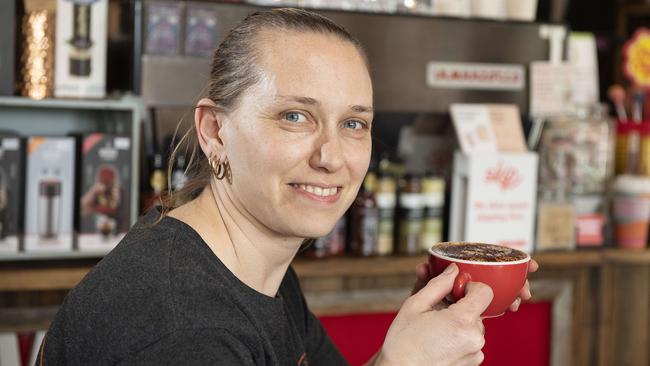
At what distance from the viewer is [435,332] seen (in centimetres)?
119

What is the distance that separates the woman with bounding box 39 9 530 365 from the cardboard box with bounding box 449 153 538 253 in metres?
1.52

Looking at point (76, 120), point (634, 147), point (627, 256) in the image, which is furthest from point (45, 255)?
point (634, 147)

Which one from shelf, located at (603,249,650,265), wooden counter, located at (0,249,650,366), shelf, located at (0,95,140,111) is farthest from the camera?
shelf, located at (603,249,650,265)

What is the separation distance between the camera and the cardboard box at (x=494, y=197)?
2.93m

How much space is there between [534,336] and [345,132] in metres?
2.15

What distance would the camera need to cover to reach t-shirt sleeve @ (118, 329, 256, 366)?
1050mm

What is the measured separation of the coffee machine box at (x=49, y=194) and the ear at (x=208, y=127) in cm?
128

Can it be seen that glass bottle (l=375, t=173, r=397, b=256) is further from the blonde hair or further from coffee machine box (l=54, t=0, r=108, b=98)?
the blonde hair

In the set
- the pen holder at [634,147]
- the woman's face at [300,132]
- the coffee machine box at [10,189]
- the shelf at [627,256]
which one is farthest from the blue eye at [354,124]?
the pen holder at [634,147]

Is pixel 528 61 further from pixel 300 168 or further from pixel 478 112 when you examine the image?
pixel 300 168

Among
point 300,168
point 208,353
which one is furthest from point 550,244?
point 208,353

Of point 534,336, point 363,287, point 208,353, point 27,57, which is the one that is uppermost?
point 27,57

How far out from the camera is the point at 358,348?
2.92m

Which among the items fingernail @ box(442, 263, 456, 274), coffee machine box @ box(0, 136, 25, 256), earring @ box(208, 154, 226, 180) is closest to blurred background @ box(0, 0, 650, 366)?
coffee machine box @ box(0, 136, 25, 256)
